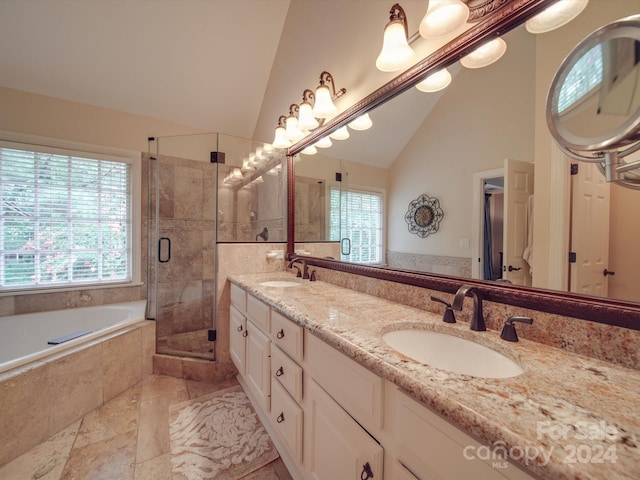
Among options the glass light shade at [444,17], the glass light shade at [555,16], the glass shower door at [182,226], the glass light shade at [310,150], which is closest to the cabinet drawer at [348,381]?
the glass light shade at [555,16]

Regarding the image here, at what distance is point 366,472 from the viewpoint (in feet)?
2.38

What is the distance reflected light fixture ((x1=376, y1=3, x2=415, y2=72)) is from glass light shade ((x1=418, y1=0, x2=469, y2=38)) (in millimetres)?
192

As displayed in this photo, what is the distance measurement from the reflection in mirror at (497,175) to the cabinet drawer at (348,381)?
59 cm

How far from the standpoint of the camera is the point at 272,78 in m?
2.88

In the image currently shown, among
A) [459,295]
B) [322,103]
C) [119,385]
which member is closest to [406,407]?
[459,295]

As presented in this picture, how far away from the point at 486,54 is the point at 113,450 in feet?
8.58

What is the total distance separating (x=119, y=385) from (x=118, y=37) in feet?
9.50

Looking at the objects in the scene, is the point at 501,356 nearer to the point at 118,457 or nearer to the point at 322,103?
the point at 322,103

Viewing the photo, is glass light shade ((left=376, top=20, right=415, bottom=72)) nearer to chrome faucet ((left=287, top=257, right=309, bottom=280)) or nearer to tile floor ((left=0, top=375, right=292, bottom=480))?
chrome faucet ((left=287, top=257, right=309, bottom=280))

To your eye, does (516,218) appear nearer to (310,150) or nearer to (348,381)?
(348,381)

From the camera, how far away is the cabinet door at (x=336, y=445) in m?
0.72

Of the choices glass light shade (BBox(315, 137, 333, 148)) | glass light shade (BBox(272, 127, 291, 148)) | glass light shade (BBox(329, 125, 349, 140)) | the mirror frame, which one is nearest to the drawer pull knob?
the mirror frame

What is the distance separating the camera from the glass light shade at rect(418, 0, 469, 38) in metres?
1.00

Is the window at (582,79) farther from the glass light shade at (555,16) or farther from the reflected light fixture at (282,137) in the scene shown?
the reflected light fixture at (282,137)
